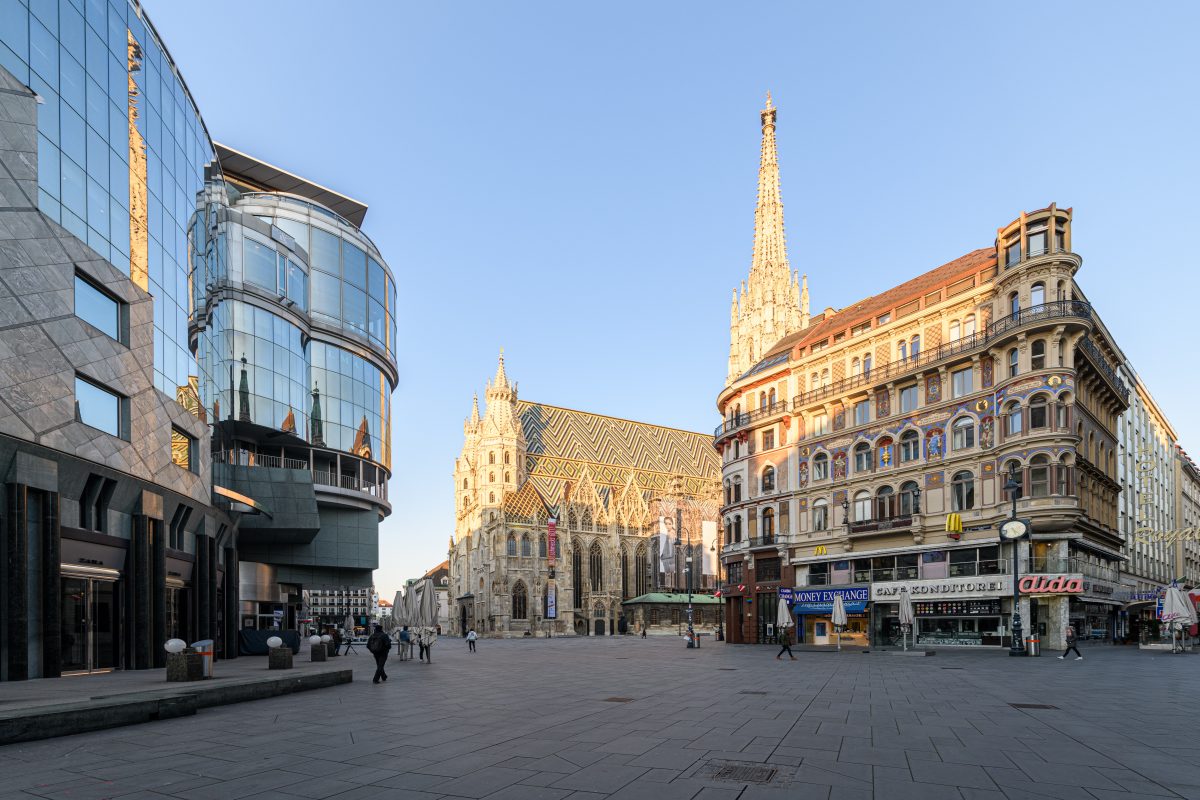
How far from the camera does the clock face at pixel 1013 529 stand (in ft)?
112

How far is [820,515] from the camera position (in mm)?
48625

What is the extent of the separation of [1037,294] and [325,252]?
43628 mm

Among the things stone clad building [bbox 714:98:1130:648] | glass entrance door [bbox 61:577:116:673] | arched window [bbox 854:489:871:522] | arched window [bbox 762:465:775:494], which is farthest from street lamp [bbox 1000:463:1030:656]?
glass entrance door [bbox 61:577:116:673]

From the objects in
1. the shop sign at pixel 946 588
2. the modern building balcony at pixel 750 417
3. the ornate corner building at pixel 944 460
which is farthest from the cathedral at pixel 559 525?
the shop sign at pixel 946 588

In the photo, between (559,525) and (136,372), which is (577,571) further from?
(136,372)

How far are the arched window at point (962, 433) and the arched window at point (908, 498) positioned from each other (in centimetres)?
317

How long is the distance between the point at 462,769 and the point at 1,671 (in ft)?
58.0

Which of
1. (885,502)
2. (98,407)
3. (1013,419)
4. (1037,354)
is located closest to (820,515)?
(885,502)

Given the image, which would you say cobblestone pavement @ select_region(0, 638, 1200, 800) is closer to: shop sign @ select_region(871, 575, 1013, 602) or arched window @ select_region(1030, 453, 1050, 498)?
arched window @ select_region(1030, 453, 1050, 498)

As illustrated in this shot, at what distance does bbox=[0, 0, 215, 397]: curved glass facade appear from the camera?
926 inches

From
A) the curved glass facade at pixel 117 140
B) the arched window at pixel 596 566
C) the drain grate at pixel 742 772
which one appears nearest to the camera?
the drain grate at pixel 742 772

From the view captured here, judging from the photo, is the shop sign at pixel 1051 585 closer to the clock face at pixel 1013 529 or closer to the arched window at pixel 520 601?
the clock face at pixel 1013 529

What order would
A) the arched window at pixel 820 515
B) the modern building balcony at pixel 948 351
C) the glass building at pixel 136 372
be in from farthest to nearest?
the arched window at pixel 820 515 < the modern building balcony at pixel 948 351 < the glass building at pixel 136 372

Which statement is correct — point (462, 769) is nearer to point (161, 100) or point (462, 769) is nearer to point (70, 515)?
point (70, 515)
